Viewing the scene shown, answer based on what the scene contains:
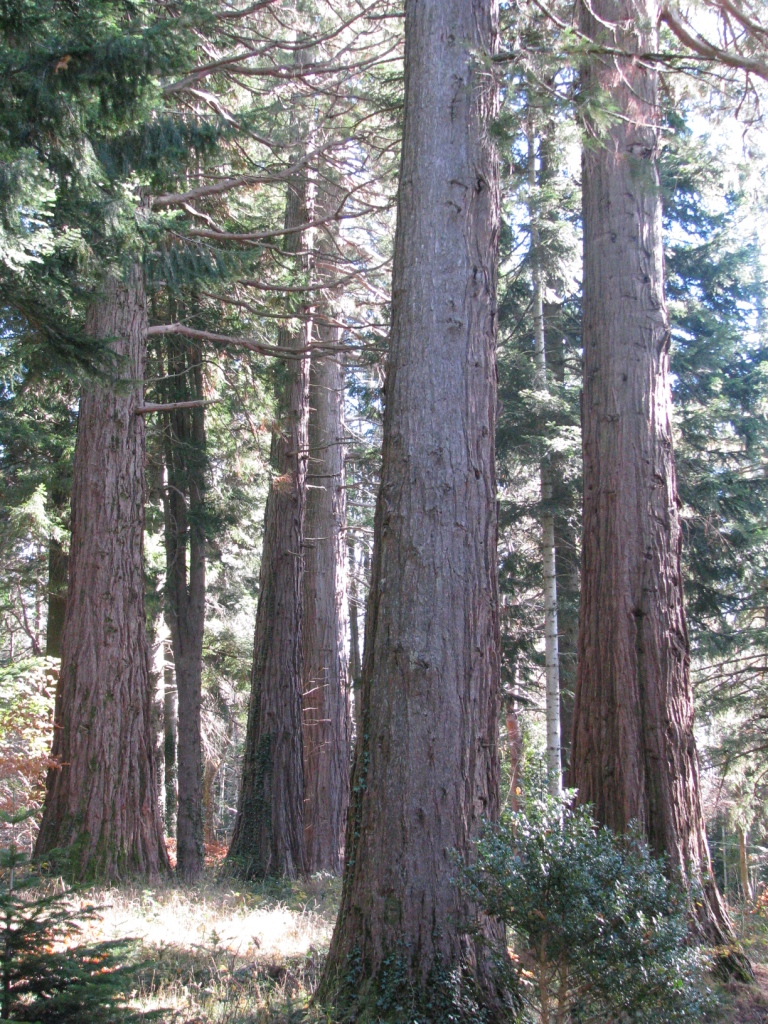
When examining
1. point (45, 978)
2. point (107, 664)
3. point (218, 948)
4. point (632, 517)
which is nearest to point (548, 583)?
point (632, 517)

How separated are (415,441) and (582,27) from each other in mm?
5233

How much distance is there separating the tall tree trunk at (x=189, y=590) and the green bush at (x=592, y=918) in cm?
1048

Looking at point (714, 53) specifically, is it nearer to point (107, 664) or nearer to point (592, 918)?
point (592, 918)

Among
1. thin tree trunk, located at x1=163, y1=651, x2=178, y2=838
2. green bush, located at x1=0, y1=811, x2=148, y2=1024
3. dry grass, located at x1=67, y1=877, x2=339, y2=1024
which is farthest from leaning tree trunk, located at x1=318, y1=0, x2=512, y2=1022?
thin tree trunk, located at x1=163, y1=651, x2=178, y2=838

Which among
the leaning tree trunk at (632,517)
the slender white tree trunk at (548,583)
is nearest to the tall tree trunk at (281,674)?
the slender white tree trunk at (548,583)

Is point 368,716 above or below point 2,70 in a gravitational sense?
below

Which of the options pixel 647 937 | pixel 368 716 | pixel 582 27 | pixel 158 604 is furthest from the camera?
pixel 158 604

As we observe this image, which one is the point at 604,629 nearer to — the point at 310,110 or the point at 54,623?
the point at 310,110

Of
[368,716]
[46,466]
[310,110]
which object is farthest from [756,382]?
[368,716]

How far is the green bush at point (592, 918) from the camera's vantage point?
353 centimetres

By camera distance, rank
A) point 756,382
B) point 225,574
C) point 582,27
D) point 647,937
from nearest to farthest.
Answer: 1. point 647,937
2. point 582,27
3. point 756,382
4. point 225,574

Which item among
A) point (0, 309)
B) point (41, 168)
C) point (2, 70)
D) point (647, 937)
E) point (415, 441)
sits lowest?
point (647, 937)

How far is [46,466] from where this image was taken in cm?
1159

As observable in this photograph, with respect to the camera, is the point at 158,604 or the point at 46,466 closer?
the point at 46,466
